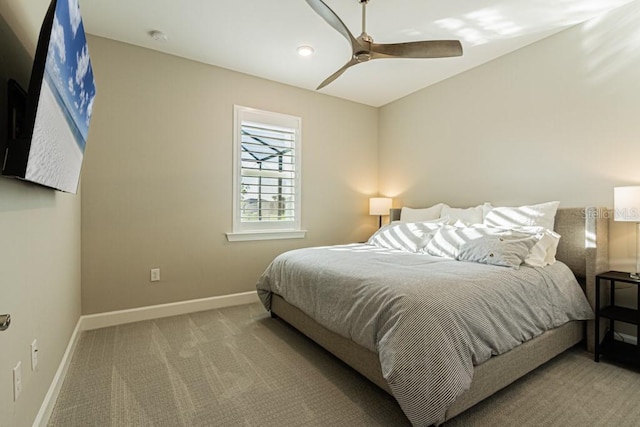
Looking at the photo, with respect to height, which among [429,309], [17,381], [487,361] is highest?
[429,309]

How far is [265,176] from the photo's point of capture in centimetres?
386

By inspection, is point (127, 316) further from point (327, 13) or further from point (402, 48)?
point (402, 48)

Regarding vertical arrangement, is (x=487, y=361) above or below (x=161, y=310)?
above

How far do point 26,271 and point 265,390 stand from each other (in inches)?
55.0

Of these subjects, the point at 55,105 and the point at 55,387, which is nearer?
the point at 55,105

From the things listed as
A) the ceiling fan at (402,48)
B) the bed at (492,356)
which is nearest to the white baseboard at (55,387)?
the bed at (492,356)

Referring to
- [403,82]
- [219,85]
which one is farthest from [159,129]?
[403,82]

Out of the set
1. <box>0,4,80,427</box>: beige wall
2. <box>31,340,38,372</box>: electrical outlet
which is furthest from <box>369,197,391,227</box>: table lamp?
<box>31,340,38,372</box>: electrical outlet

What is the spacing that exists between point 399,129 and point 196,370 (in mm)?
3883

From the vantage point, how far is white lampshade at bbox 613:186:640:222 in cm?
217

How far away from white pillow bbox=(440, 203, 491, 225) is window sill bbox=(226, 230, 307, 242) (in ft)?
5.96

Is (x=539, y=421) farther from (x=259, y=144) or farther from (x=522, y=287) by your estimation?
(x=259, y=144)

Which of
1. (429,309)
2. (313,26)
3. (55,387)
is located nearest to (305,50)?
(313,26)

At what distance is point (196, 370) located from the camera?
2178 millimetres
